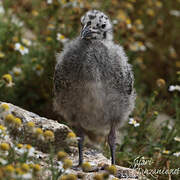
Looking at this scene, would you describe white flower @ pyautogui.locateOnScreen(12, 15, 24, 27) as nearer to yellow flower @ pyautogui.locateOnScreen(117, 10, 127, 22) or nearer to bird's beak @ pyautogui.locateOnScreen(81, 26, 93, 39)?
yellow flower @ pyautogui.locateOnScreen(117, 10, 127, 22)

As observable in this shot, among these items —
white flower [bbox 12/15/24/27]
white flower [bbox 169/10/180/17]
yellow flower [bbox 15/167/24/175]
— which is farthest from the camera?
white flower [bbox 169/10/180/17]

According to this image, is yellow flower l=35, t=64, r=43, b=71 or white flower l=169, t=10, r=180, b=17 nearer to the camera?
yellow flower l=35, t=64, r=43, b=71

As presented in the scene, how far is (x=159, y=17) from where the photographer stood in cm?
739

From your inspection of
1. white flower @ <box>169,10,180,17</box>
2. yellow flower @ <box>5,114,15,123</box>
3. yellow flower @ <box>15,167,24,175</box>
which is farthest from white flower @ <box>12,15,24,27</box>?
yellow flower @ <box>15,167,24,175</box>

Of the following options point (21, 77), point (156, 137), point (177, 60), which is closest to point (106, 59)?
point (156, 137)

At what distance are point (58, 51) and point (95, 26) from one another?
6.03 ft

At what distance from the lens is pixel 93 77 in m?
3.59

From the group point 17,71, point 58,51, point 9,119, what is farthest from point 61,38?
point 9,119

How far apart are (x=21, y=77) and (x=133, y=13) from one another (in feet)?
8.32

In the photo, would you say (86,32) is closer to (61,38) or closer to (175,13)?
(61,38)

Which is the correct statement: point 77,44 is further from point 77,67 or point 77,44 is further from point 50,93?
point 50,93

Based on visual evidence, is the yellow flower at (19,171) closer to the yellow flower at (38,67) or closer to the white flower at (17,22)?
the yellow flower at (38,67)

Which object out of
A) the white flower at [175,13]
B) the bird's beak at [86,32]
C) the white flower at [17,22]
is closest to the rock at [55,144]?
the bird's beak at [86,32]

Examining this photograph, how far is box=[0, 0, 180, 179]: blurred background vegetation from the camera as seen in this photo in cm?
471
